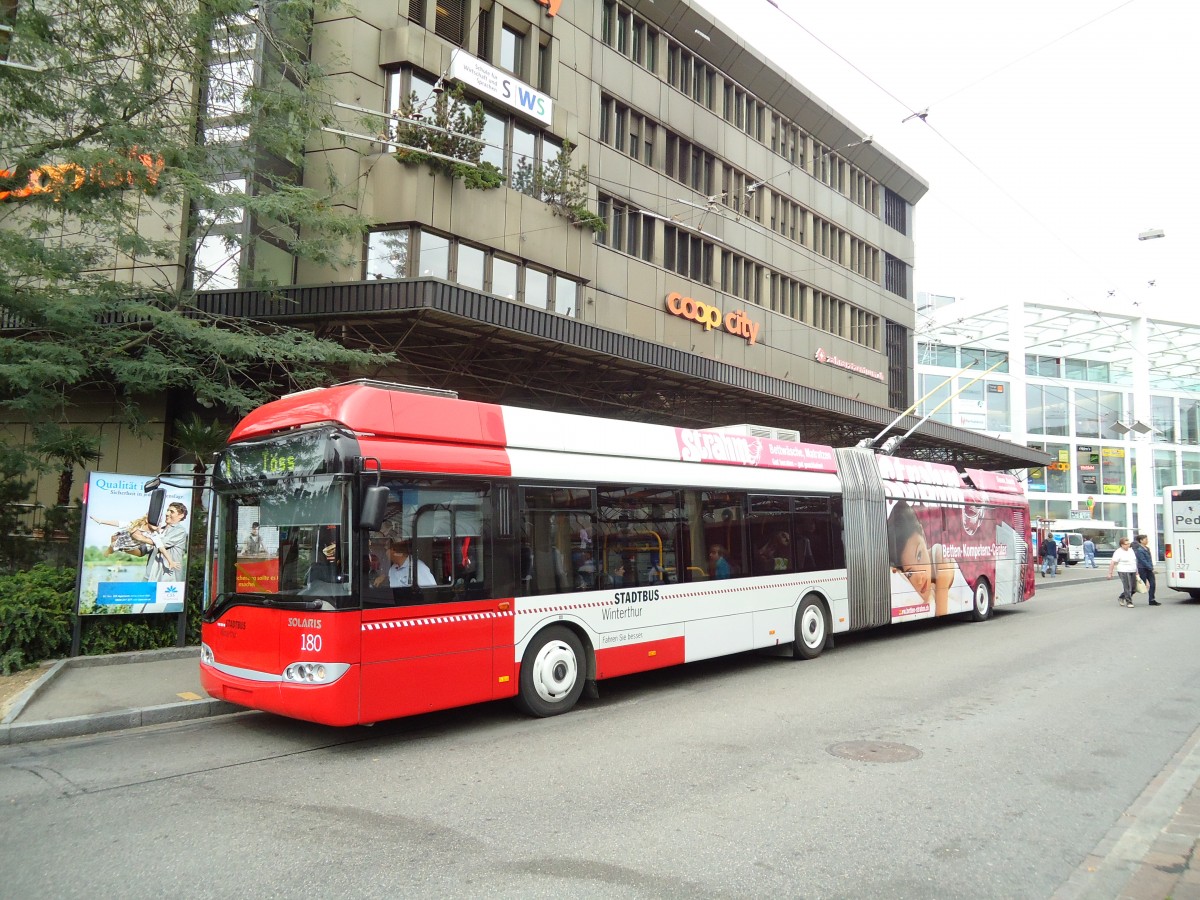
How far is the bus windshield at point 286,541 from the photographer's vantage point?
6840mm

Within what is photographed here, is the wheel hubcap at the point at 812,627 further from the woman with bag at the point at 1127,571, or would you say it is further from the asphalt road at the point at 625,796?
the woman with bag at the point at 1127,571

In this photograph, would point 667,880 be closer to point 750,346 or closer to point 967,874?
point 967,874

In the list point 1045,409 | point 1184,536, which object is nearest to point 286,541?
point 1184,536

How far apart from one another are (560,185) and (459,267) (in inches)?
168

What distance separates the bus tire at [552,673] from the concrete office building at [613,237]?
6.04m

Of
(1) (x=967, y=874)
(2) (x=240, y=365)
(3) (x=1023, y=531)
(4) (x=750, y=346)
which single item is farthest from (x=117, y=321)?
(4) (x=750, y=346)

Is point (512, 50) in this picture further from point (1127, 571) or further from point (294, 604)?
point (1127, 571)

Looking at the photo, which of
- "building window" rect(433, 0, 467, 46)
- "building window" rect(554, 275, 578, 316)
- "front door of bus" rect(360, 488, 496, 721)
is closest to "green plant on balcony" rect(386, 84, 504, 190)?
"building window" rect(433, 0, 467, 46)

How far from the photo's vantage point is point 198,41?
425 inches

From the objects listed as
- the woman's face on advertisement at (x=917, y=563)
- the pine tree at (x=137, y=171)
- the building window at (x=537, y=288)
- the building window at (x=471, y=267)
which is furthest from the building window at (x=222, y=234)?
the woman's face on advertisement at (x=917, y=563)

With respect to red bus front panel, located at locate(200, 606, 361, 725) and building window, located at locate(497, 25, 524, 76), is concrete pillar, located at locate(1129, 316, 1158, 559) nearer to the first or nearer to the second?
building window, located at locate(497, 25, 524, 76)

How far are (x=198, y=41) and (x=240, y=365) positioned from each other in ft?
15.1

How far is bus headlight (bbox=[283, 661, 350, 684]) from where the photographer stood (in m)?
6.65

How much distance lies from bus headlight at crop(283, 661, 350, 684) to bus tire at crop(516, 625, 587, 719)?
1.97 meters
